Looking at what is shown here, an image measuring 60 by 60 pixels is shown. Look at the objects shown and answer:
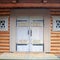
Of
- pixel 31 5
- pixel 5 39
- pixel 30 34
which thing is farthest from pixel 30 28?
pixel 5 39

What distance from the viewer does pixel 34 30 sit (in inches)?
438

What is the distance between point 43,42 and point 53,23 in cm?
107

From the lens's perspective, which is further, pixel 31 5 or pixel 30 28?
pixel 30 28

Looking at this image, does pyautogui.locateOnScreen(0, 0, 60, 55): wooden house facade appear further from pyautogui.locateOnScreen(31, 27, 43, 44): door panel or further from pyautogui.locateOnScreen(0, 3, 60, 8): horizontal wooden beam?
pyautogui.locateOnScreen(0, 3, 60, 8): horizontal wooden beam

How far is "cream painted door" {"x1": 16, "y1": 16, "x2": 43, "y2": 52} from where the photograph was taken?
11094 mm

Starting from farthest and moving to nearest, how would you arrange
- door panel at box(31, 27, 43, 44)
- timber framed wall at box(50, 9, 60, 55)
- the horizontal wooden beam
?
door panel at box(31, 27, 43, 44) → timber framed wall at box(50, 9, 60, 55) → the horizontal wooden beam

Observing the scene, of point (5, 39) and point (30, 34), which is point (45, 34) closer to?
point (30, 34)

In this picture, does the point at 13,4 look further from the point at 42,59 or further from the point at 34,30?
the point at 42,59

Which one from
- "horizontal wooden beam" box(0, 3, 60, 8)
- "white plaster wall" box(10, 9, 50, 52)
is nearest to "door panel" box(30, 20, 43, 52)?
"white plaster wall" box(10, 9, 50, 52)

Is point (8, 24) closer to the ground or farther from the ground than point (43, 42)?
farther from the ground

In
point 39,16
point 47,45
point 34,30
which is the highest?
point 39,16

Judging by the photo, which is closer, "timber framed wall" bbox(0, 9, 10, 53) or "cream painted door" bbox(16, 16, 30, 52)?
"timber framed wall" bbox(0, 9, 10, 53)

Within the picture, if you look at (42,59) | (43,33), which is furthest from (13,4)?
(42,59)

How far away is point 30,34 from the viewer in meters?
11.2
